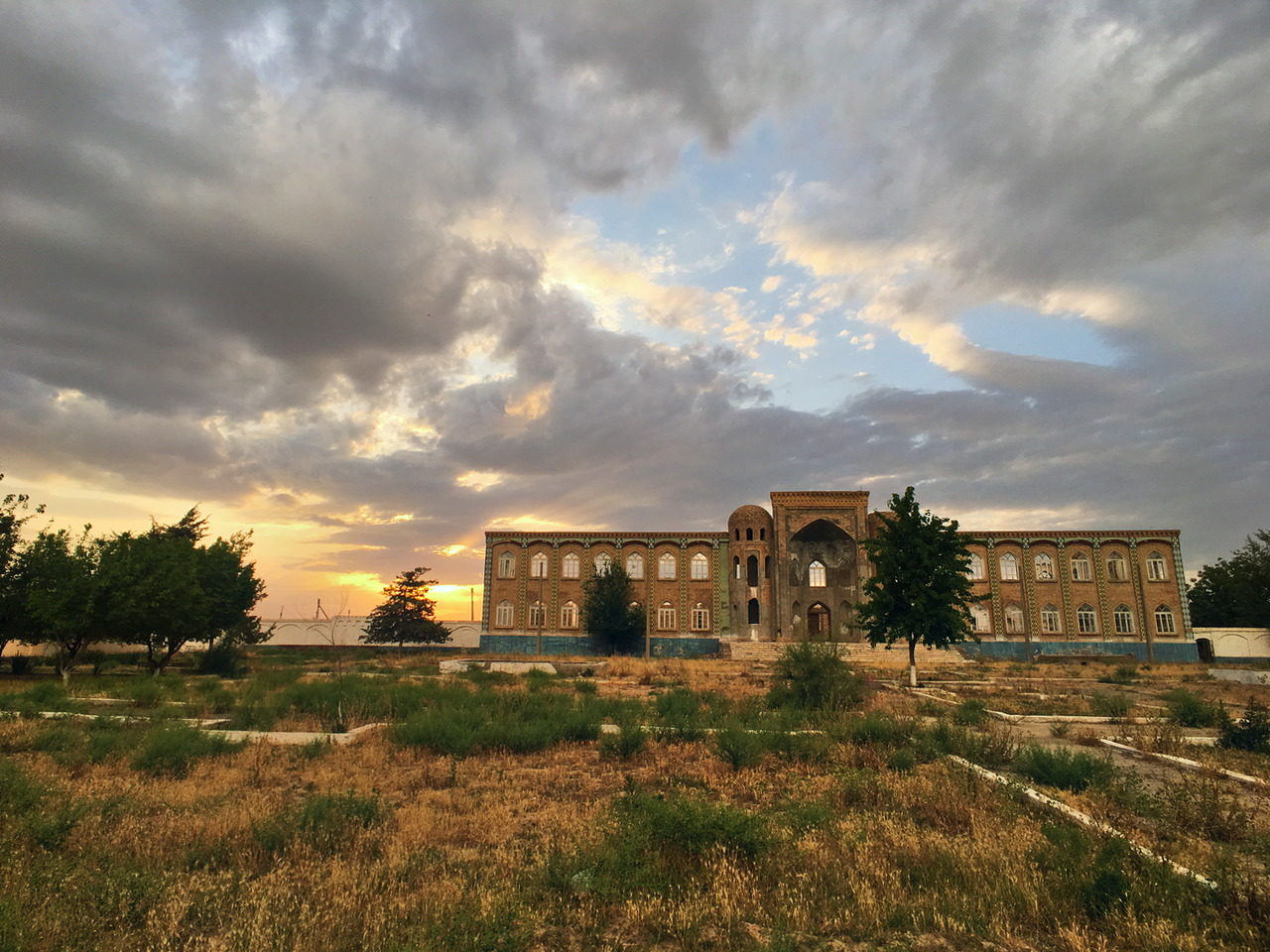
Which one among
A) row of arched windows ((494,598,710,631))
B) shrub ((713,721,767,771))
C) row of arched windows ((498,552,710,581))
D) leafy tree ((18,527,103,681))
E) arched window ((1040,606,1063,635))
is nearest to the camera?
shrub ((713,721,767,771))

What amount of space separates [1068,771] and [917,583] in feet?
58.6

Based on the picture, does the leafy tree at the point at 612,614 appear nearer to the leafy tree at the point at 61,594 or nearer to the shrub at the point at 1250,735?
the leafy tree at the point at 61,594

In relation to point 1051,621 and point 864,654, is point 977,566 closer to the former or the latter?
point 1051,621

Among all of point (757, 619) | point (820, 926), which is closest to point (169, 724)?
point (820, 926)

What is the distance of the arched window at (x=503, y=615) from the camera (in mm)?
49375

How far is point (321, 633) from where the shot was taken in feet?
183

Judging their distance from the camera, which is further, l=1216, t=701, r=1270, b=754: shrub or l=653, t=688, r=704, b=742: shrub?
l=653, t=688, r=704, b=742: shrub

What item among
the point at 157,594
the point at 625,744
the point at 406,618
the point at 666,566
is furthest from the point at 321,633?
the point at 625,744

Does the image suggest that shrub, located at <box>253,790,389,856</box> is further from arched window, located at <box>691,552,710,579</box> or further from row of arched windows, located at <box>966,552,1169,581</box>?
row of arched windows, located at <box>966,552,1169,581</box>

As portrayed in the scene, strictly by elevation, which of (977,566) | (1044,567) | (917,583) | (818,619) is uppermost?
(977,566)

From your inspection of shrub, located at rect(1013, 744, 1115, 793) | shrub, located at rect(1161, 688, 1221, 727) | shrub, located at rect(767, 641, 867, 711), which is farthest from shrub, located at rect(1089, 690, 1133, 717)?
shrub, located at rect(1013, 744, 1115, 793)

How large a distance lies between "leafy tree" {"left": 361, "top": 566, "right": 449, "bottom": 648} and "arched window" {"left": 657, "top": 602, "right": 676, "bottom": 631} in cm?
1657

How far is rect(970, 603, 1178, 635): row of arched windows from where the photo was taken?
45.0 m

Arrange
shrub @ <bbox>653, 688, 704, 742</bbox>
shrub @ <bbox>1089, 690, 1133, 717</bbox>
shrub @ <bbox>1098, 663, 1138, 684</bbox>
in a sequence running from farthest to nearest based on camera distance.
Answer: shrub @ <bbox>1098, 663, 1138, 684</bbox> < shrub @ <bbox>1089, 690, 1133, 717</bbox> < shrub @ <bbox>653, 688, 704, 742</bbox>
